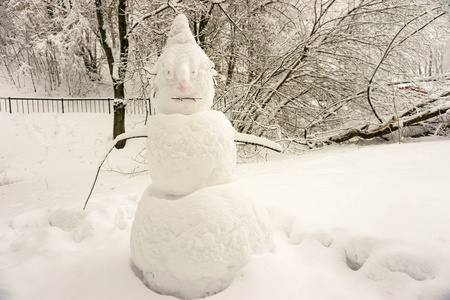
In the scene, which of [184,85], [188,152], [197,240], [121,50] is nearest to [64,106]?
[121,50]

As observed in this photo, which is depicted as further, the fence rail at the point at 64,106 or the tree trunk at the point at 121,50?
the fence rail at the point at 64,106

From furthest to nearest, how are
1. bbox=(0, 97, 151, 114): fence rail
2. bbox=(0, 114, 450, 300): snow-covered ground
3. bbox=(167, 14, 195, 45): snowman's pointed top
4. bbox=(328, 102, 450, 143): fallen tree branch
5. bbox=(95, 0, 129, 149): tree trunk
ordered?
1. bbox=(0, 97, 151, 114): fence rail
2. bbox=(95, 0, 129, 149): tree trunk
3. bbox=(328, 102, 450, 143): fallen tree branch
4. bbox=(167, 14, 195, 45): snowman's pointed top
5. bbox=(0, 114, 450, 300): snow-covered ground

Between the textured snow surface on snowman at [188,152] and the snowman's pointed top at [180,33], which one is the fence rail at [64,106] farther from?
the textured snow surface on snowman at [188,152]

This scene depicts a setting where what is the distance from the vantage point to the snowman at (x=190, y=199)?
1.42 metres

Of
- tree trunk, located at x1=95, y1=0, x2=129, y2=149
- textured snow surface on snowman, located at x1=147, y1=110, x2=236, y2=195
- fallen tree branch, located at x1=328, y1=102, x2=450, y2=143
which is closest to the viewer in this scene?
textured snow surface on snowman, located at x1=147, y1=110, x2=236, y2=195

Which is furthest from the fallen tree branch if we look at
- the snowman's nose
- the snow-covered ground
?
the snowman's nose

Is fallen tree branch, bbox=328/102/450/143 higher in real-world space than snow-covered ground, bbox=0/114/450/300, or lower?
higher

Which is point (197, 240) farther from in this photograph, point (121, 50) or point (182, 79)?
point (121, 50)

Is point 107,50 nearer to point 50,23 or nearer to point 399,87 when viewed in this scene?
point 50,23

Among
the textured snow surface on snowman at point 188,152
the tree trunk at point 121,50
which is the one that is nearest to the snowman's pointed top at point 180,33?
the textured snow surface on snowman at point 188,152

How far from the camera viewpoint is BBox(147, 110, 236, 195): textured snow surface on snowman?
1.53 metres

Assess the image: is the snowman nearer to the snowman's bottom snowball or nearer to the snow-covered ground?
the snowman's bottom snowball

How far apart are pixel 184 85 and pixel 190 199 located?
2.16 ft

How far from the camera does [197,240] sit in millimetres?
1416
